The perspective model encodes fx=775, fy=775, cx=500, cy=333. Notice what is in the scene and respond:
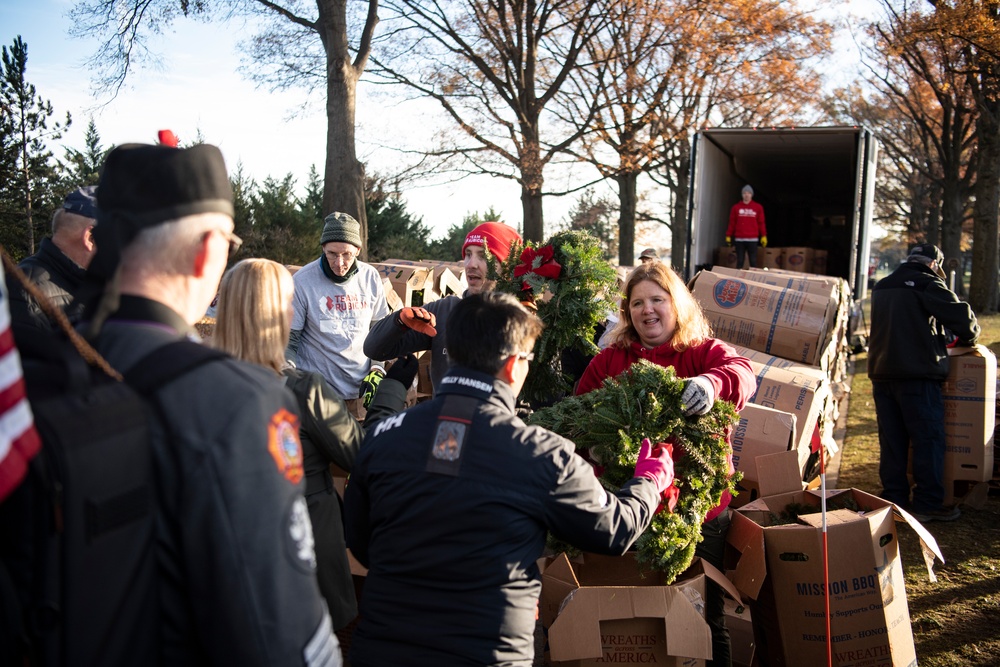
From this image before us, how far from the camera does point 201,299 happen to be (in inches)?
57.7

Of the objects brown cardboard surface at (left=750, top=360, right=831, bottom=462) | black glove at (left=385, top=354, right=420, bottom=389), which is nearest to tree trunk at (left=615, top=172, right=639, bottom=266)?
brown cardboard surface at (left=750, top=360, right=831, bottom=462)

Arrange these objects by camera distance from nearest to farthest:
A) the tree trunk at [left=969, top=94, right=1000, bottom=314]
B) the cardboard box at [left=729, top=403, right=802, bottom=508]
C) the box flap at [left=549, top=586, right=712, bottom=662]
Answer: the box flap at [left=549, top=586, right=712, bottom=662]
the cardboard box at [left=729, top=403, right=802, bottom=508]
the tree trunk at [left=969, top=94, right=1000, bottom=314]

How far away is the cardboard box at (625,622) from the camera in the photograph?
2.82 meters

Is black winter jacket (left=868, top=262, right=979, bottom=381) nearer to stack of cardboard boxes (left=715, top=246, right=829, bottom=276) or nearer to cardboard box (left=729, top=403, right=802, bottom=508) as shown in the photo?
cardboard box (left=729, top=403, right=802, bottom=508)

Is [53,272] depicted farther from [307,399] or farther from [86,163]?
[86,163]

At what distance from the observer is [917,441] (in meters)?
6.14

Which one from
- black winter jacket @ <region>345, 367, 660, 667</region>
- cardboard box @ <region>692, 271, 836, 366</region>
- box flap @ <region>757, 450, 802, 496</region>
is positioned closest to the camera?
black winter jacket @ <region>345, 367, 660, 667</region>

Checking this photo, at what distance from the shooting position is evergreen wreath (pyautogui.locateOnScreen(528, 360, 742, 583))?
290 cm

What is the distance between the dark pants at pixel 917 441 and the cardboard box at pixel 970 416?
0.19 metres

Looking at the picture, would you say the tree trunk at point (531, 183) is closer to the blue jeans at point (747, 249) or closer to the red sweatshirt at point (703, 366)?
the blue jeans at point (747, 249)

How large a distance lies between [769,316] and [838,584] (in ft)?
13.1

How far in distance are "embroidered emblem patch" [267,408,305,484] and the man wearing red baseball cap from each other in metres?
2.63

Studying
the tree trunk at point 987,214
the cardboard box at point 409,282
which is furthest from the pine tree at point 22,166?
the tree trunk at point 987,214

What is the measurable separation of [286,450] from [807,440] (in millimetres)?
5050
